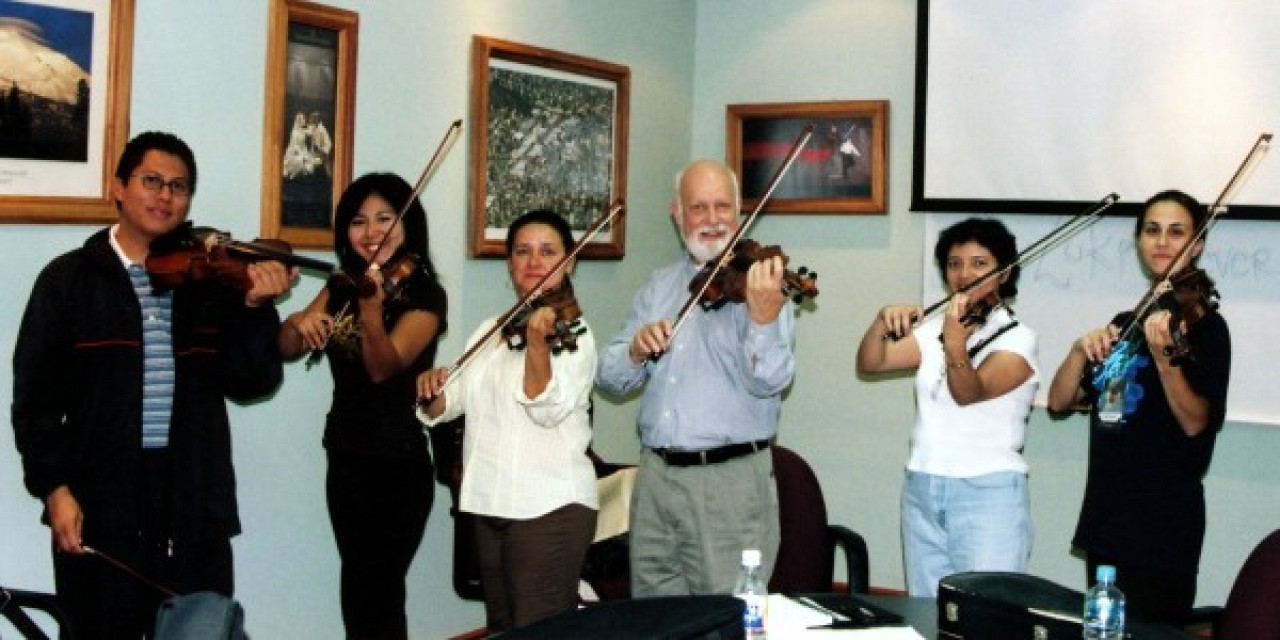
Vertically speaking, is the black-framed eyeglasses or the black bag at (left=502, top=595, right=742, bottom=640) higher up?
the black-framed eyeglasses

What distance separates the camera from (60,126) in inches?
129

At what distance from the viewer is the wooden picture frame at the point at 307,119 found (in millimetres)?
3816

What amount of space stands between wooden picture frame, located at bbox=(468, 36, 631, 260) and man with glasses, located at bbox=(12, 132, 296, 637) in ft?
4.47

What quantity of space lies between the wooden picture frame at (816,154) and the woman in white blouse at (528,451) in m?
2.12

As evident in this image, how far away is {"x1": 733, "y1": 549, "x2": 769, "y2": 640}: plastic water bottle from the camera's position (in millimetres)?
2189

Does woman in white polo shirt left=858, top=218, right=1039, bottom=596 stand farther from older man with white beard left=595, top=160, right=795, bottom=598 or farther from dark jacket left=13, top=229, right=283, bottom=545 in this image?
dark jacket left=13, top=229, right=283, bottom=545

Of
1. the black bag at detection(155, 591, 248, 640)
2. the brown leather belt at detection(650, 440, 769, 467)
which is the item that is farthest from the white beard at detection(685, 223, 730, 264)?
the black bag at detection(155, 591, 248, 640)

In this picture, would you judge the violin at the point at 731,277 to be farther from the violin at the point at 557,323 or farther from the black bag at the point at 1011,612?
the black bag at the point at 1011,612

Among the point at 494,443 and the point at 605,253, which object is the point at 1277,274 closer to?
the point at 605,253

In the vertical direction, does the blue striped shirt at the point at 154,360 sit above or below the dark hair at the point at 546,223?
below

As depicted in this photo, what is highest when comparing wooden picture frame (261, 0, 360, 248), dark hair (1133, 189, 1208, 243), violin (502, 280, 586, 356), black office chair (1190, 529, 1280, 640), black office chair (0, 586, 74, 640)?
wooden picture frame (261, 0, 360, 248)

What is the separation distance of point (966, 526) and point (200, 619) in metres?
2.14

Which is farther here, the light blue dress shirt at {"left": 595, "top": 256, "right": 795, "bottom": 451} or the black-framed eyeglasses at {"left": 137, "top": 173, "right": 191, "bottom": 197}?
the light blue dress shirt at {"left": 595, "top": 256, "right": 795, "bottom": 451}

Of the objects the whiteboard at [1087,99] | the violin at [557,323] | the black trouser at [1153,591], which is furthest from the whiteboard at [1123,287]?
the violin at [557,323]
